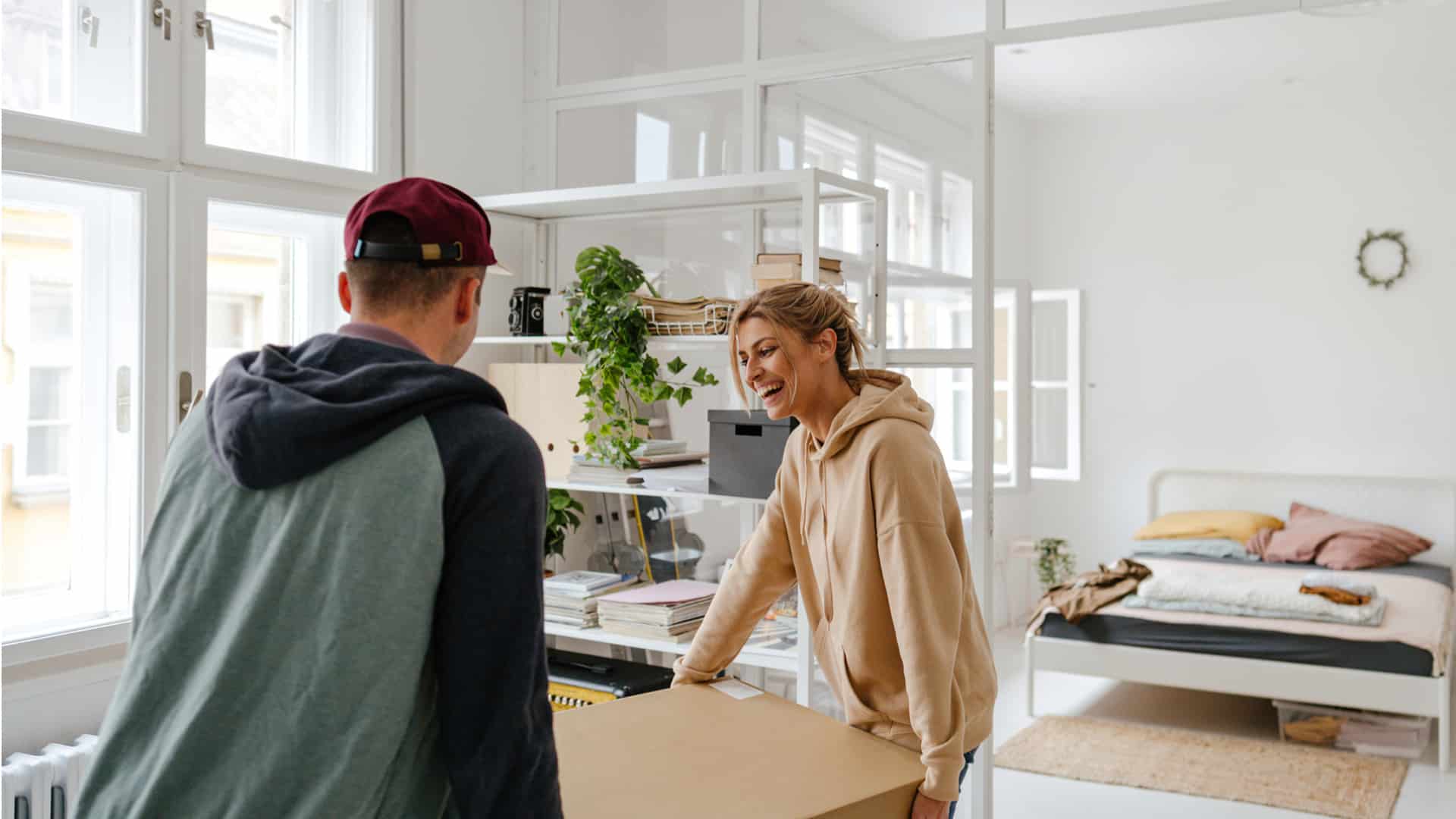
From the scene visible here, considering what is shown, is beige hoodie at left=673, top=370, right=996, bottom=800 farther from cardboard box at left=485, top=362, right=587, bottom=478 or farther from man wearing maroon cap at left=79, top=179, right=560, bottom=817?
cardboard box at left=485, top=362, right=587, bottom=478

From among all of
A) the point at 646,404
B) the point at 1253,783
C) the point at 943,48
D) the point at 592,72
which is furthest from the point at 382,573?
the point at 1253,783

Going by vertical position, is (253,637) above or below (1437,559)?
above

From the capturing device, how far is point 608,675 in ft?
10.1

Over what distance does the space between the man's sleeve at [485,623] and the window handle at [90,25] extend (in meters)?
2.10

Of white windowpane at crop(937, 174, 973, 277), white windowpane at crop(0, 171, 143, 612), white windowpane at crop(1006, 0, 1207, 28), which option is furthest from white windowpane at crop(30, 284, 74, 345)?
white windowpane at crop(1006, 0, 1207, 28)

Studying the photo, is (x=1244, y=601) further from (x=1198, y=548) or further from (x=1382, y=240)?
(x=1382, y=240)

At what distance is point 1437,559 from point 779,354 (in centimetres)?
566

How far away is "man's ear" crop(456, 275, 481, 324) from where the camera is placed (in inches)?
47.9

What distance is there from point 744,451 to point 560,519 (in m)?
0.83

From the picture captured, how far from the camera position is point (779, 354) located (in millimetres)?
1966

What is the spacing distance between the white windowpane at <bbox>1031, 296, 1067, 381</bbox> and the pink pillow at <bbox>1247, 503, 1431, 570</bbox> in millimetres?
1620

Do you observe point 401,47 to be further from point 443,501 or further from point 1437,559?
point 1437,559

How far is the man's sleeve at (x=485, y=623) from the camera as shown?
108 centimetres

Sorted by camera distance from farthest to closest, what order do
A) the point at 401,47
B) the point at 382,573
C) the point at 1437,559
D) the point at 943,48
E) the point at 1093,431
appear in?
1. the point at 1093,431
2. the point at 1437,559
3. the point at 401,47
4. the point at 943,48
5. the point at 382,573
